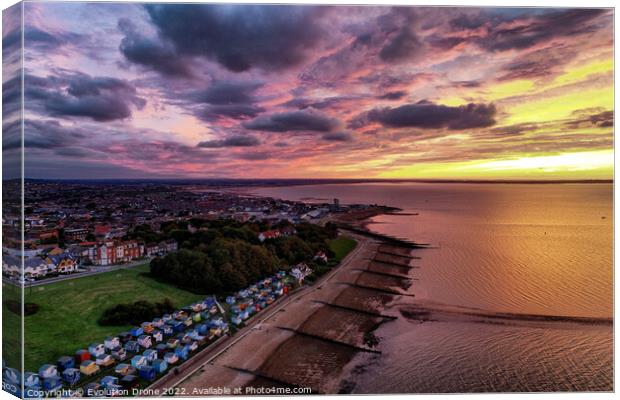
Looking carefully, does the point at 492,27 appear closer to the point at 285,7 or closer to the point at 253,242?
the point at 285,7

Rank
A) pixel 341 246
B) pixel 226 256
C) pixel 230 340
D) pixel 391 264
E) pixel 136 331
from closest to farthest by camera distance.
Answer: pixel 136 331, pixel 230 340, pixel 226 256, pixel 391 264, pixel 341 246

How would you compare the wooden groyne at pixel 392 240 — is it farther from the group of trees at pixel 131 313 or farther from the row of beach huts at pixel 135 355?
the group of trees at pixel 131 313

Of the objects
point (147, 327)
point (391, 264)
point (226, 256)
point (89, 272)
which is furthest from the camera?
point (391, 264)

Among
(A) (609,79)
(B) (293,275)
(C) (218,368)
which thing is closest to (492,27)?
(A) (609,79)

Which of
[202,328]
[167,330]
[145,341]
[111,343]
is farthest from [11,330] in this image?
[202,328]

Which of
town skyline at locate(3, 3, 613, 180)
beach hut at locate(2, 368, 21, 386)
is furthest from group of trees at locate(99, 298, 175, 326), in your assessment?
town skyline at locate(3, 3, 613, 180)

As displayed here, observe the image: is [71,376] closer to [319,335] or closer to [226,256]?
[226,256]

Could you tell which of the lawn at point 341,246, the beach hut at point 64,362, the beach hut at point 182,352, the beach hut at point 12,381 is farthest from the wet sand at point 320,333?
the beach hut at point 12,381
